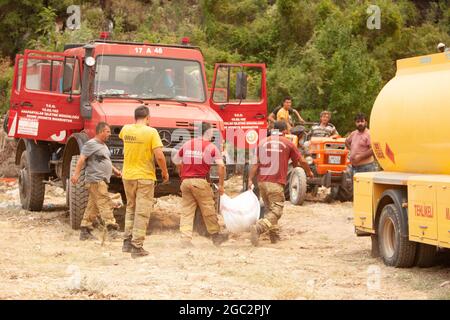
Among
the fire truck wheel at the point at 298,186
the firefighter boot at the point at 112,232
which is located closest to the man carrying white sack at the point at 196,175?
the firefighter boot at the point at 112,232

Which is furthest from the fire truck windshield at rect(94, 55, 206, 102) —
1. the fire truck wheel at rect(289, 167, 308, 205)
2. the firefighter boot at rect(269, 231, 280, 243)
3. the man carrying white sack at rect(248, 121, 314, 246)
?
the fire truck wheel at rect(289, 167, 308, 205)

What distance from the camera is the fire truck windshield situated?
51.8 feet

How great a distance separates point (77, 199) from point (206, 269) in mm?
4167

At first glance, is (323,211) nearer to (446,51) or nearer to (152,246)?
(152,246)

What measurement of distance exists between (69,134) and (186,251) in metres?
4.19

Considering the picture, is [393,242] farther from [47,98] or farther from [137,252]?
[47,98]

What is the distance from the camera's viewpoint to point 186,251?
1297 centimetres

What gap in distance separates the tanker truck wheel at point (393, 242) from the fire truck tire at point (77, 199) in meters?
4.81

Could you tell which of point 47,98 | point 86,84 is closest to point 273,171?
point 86,84

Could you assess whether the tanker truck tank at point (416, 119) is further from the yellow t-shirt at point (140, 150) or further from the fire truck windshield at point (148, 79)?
the fire truck windshield at point (148, 79)

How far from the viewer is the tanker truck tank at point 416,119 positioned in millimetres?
10734

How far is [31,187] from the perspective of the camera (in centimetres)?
1792
